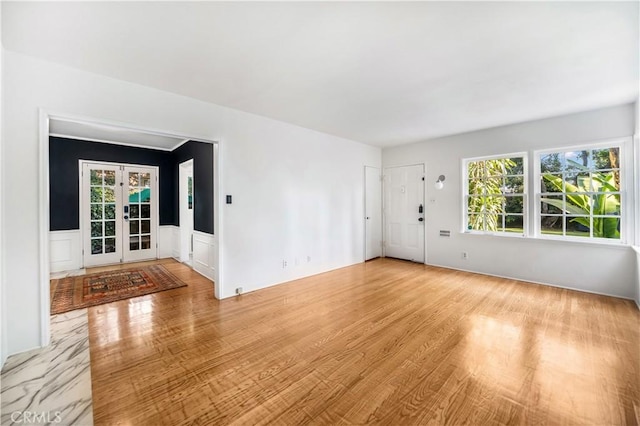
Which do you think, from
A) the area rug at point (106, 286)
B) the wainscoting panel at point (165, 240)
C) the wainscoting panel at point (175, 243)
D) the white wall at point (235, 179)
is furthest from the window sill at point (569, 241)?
the wainscoting panel at point (165, 240)

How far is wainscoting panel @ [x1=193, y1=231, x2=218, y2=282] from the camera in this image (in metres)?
4.63

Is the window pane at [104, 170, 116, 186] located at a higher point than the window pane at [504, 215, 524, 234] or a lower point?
higher

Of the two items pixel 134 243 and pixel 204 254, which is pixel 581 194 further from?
pixel 134 243

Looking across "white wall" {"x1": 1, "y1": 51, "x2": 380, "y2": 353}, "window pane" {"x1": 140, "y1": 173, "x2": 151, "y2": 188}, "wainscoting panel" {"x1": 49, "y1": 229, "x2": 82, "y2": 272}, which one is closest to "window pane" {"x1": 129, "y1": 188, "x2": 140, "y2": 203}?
A: "window pane" {"x1": 140, "y1": 173, "x2": 151, "y2": 188}

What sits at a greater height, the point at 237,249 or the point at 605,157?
the point at 605,157

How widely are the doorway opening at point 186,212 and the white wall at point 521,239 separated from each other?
4.63 m

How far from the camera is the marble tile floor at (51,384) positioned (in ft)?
5.48

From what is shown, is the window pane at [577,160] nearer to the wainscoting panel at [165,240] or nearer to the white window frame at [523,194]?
the white window frame at [523,194]

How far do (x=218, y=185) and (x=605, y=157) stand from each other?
18.0 feet

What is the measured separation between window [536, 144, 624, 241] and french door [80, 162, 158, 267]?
25.6 feet

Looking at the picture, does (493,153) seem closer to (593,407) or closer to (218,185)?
(593,407)

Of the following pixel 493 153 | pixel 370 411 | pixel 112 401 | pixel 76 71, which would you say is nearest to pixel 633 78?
pixel 493 153

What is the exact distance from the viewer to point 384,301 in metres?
3.58

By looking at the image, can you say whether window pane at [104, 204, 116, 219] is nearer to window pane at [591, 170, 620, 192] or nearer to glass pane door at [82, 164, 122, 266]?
glass pane door at [82, 164, 122, 266]
